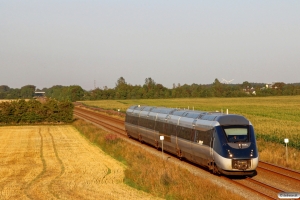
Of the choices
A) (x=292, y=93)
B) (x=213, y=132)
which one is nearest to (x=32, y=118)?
(x=213, y=132)

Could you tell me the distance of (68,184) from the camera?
22.0m

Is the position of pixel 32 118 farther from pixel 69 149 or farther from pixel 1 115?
pixel 69 149

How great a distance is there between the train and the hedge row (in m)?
37.6

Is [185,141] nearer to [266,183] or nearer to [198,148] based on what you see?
[198,148]

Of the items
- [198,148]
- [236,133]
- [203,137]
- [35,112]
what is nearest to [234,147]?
[236,133]

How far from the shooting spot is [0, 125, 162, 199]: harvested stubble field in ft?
64.5

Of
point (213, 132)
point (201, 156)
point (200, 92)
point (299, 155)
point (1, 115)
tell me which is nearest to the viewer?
point (213, 132)

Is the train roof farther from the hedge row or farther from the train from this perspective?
the hedge row

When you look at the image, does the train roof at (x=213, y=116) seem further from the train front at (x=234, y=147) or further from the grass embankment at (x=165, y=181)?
the grass embankment at (x=165, y=181)

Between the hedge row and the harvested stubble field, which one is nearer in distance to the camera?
the harvested stubble field

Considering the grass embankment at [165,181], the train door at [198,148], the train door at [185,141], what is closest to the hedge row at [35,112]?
the grass embankment at [165,181]

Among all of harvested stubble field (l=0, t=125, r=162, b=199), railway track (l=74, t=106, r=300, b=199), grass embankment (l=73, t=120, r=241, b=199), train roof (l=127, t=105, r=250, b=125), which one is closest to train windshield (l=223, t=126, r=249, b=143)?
train roof (l=127, t=105, r=250, b=125)

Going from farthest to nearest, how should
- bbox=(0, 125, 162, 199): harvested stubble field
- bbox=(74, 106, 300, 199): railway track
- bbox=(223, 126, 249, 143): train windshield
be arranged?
bbox=(223, 126, 249, 143): train windshield < bbox=(0, 125, 162, 199): harvested stubble field < bbox=(74, 106, 300, 199): railway track

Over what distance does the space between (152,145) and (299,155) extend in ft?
40.9
